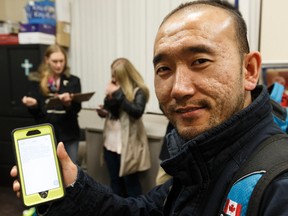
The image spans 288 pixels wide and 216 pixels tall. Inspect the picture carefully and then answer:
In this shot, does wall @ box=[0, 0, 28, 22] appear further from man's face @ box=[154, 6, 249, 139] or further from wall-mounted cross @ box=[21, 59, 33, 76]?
man's face @ box=[154, 6, 249, 139]

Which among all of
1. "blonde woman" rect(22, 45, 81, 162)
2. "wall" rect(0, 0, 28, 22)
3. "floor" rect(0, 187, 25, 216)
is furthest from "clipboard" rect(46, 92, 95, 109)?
"wall" rect(0, 0, 28, 22)

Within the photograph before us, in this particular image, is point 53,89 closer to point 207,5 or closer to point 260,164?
point 207,5

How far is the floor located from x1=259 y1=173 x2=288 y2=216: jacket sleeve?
2606 millimetres

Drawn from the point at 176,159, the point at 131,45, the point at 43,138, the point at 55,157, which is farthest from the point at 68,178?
the point at 131,45

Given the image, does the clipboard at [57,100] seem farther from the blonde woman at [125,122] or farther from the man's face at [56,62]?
the man's face at [56,62]

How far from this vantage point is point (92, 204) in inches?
34.1

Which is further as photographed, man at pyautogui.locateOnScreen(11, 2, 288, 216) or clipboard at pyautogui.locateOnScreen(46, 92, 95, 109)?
clipboard at pyautogui.locateOnScreen(46, 92, 95, 109)

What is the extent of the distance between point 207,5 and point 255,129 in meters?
0.34

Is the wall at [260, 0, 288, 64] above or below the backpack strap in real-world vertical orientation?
above

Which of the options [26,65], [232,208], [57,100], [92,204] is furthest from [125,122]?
[232,208]

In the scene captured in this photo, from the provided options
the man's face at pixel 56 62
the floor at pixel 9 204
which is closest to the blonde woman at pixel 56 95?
the man's face at pixel 56 62

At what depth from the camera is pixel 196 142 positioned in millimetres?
664

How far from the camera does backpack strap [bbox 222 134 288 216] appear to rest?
0.51 m

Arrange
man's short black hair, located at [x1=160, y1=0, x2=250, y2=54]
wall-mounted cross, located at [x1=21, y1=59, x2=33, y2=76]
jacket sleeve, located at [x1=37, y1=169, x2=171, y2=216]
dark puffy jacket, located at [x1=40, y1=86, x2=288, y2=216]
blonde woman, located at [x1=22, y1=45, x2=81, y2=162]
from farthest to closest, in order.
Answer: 1. wall-mounted cross, located at [x1=21, y1=59, x2=33, y2=76]
2. blonde woman, located at [x1=22, y1=45, x2=81, y2=162]
3. jacket sleeve, located at [x1=37, y1=169, x2=171, y2=216]
4. man's short black hair, located at [x1=160, y1=0, x2=250, y2=54]
5. dark puffy jacket, located at [x1=40, y1=86, x2=288, y2=216]
